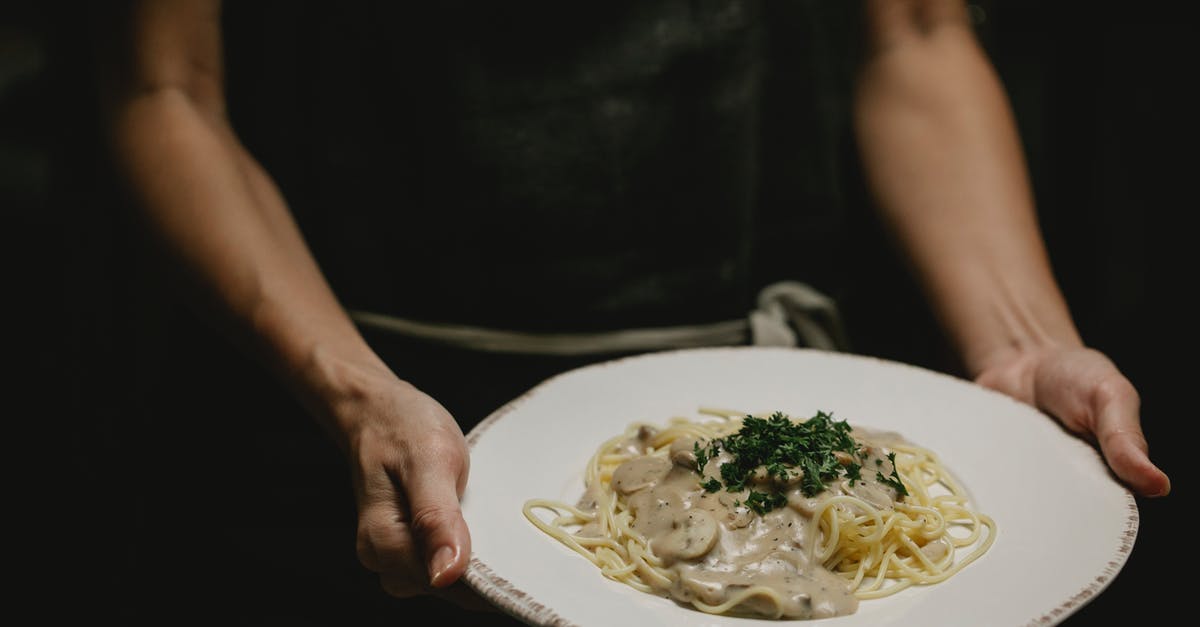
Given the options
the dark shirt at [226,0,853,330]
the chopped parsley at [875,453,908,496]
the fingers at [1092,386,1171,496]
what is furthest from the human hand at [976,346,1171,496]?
the dark shirt at [226,0,853,330]

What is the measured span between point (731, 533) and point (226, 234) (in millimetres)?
1285

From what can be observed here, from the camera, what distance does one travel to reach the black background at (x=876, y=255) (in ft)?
9.47

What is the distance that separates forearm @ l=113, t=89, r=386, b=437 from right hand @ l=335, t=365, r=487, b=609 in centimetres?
29

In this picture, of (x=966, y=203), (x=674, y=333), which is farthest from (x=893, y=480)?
(x=966, y=203)

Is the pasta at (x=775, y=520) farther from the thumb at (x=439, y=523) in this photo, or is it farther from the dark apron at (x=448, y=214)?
the dark apron at (x=448, y=214)

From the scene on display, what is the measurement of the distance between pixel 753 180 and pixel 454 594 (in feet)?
5.40

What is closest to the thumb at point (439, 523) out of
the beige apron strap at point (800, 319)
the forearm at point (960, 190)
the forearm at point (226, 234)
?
the forearm at point (226, 234)

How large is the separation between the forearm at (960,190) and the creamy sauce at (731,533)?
62cm

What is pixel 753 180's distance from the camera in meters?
2.89

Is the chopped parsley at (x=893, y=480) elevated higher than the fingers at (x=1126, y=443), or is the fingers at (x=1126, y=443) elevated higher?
the fingers at (x=1126, y=443)

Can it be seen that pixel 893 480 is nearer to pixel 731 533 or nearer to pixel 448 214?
pixel 731 533

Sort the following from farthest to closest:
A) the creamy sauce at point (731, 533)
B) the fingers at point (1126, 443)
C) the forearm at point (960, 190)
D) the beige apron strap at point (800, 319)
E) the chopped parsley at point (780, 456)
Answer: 1. the beige apron strap at point (800, 319)
2. the forearm at point (960, 190)
3. the chopped parsley at point (780, 456)
4. the fingers at point (1126, 443)
5. the creamy sauce at point (731, 533)

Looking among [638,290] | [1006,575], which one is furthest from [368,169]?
[1006,575]

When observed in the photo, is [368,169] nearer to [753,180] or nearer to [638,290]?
[638,290]
